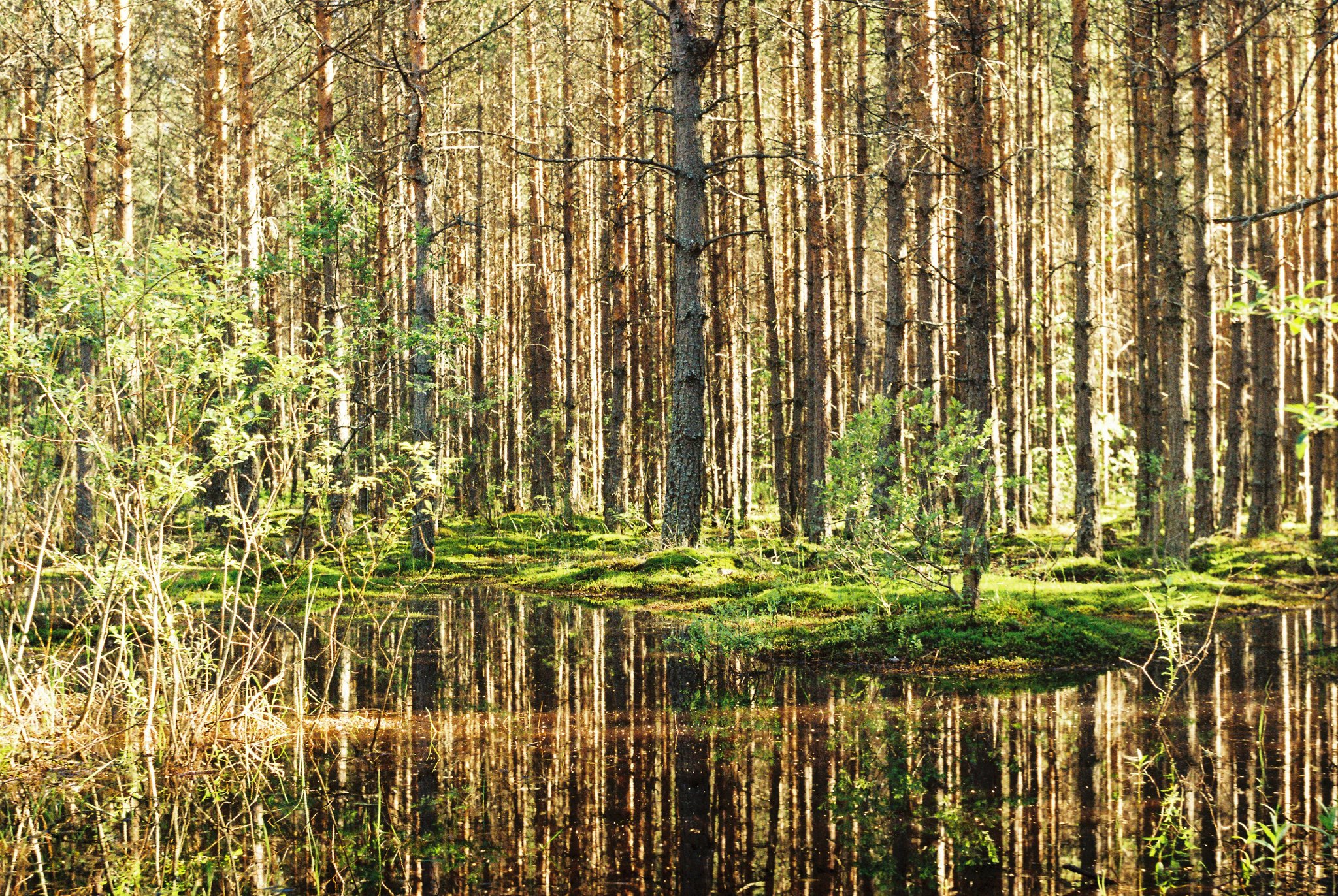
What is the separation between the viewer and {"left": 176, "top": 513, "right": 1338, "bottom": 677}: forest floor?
910 cm

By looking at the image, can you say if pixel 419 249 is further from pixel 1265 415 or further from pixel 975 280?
pixel 1265 415

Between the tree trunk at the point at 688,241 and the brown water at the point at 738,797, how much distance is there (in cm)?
669

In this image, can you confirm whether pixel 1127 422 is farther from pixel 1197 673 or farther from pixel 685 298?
pixel 1197 673

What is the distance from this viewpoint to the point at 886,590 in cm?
1091

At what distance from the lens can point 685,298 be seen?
14883mm

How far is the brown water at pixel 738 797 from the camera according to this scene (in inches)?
171

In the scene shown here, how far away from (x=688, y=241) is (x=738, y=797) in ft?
34.1

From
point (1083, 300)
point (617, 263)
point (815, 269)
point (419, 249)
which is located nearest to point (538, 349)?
point (617, 263)

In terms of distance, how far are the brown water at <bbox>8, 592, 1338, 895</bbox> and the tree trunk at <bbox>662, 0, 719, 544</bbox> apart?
21.9ft

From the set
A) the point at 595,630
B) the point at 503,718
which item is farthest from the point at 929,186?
the point at 503,718

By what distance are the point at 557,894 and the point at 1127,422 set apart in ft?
103

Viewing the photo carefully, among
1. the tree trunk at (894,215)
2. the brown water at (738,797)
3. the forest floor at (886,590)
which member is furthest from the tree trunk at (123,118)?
the tree trunk at (894,215)

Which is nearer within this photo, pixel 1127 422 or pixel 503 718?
pixel 503 718

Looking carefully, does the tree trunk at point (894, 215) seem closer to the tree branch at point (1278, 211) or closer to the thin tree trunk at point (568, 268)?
the thin tree trunk at point (568, 268)
